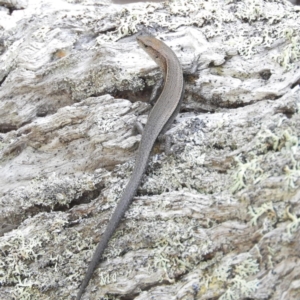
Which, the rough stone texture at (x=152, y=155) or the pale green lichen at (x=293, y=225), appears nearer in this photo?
the pale green lichen at (x=293, y=225)

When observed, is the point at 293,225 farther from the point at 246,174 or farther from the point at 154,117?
the point at 154,117

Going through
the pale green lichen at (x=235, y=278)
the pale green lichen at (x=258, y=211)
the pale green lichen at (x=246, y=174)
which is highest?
the pale green lichen at (x=246, y=174)

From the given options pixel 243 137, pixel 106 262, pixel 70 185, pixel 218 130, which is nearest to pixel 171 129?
pixel 218 130

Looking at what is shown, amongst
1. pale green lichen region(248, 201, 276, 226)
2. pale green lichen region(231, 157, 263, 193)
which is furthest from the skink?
pale green lichen region(248, 201, 276, 226)

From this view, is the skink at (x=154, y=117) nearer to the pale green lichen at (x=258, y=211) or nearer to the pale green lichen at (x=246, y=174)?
the pale green lichen at (x=246, y=174)

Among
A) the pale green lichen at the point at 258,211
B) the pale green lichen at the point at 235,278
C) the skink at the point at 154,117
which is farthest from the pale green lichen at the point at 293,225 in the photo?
the skink at the point at 154,117

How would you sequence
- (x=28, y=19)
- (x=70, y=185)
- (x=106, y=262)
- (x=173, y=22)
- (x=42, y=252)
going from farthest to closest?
(x=28, y=19), (x=173, y=22), (x=70, y=185), (x=42, y=252), (x=106, y=262)

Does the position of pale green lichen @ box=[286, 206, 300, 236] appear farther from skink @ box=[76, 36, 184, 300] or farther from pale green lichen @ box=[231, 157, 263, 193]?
skink @ box=[76, 36, 184, 300]

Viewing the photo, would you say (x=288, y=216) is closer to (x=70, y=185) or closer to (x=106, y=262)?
(x=106, y=262)
